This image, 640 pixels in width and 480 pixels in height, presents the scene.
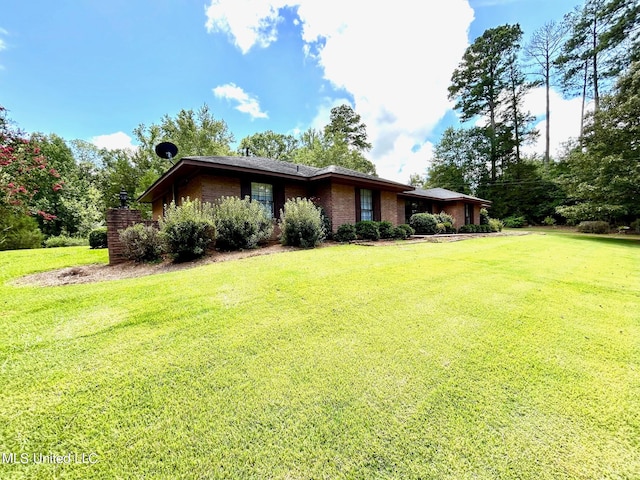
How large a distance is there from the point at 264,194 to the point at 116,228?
16.7 feet

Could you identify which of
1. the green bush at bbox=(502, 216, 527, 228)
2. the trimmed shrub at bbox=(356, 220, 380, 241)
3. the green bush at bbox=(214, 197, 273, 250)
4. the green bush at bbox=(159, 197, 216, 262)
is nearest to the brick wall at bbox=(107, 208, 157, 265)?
the green bush at bbox=(159, 197, 216, 262)

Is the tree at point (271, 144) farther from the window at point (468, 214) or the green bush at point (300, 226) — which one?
the green bush at point (300, 226)

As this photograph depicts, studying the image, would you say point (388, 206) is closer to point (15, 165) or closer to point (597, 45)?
point (15, 165)

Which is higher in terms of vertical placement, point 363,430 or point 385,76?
point 385,76

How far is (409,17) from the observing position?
31.3ft

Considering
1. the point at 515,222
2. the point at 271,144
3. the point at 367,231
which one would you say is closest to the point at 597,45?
the point at 515,222

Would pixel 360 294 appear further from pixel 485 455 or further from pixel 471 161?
pixel 471 161

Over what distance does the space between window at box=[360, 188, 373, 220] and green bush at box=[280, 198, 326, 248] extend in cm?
446

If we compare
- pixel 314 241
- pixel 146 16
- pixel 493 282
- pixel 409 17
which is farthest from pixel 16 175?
pixel 409 17

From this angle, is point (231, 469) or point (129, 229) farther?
point (129, 229)

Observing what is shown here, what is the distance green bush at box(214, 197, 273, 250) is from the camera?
25.2 ft

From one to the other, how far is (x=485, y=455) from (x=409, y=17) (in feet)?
41.9

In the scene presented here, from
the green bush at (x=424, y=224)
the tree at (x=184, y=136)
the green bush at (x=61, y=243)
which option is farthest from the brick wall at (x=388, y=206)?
the green bush at (x=61, y=243)

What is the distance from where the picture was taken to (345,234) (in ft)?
34.4
